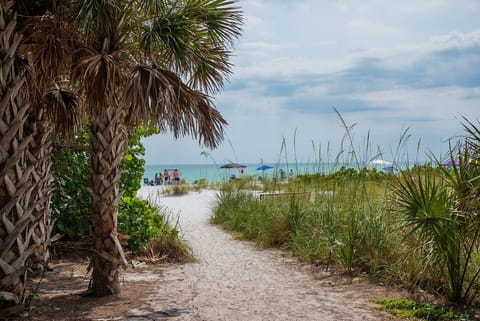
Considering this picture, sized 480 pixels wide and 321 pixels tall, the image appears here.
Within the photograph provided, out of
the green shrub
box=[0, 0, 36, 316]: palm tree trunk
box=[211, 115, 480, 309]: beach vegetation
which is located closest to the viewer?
box=[0, 0, 36, 316]: palm tree trunk

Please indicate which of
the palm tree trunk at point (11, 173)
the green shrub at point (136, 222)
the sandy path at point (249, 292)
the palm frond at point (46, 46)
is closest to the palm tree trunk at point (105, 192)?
the sandy path at point (249, 292)

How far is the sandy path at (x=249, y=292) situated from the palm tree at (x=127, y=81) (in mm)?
987

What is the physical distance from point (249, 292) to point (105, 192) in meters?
2.34

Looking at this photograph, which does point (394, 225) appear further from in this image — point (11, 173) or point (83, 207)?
point (83, 207)

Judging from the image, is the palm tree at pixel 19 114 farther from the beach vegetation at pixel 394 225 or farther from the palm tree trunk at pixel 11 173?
the beach vegetation at pixel 394 225

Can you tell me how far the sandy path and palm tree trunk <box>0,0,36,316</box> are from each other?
1.37 metres

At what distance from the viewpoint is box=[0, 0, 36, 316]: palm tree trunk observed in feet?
16.4

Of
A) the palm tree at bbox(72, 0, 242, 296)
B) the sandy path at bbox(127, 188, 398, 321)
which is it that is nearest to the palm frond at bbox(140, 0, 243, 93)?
the palm tree at bbox(72, 0, 242, 296)

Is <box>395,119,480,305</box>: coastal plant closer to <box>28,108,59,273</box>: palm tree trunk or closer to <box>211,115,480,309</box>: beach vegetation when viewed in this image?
<box>211,115,480,309</box>: beach vegetation

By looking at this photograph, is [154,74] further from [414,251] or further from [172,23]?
[414,251]

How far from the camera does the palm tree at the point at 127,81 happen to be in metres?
5.46

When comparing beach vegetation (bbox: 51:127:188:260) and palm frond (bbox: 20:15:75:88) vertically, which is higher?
palm frond (bbox: 20:15:75:88)

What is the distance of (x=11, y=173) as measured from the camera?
16.8 ft

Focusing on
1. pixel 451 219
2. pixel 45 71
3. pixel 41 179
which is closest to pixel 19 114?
pixel 45 71
